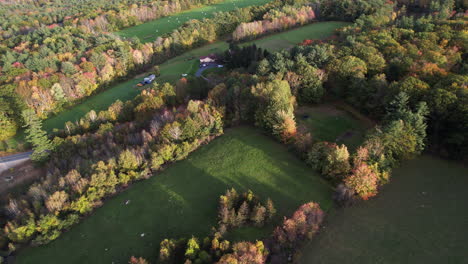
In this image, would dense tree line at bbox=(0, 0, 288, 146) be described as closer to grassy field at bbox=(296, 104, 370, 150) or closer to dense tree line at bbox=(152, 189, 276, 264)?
dense tree line at bbox=(152, 189, 276, 264)

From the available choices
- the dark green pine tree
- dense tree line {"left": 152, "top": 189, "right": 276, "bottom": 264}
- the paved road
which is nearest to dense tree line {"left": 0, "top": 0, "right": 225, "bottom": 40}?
the paved road

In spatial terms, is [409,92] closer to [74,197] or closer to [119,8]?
[74,197]

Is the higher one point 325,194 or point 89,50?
point 89,50

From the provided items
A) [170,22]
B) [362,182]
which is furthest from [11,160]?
[170,22]

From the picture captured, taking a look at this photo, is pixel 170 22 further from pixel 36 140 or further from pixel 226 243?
pixel 226 243

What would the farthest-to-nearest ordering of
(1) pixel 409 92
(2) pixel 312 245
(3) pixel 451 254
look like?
(1) pixel 409 92 → (2) pixel 312 245 → (3) pixel 451 254

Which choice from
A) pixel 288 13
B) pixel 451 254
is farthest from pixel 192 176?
pixel 288 13

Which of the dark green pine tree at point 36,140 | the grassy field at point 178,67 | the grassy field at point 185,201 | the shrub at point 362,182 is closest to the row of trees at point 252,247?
the grassy field at point 185,201
